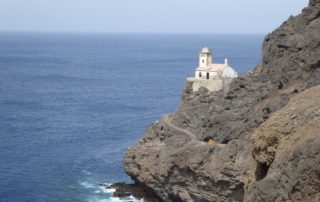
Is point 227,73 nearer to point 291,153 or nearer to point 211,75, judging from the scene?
point 211,75

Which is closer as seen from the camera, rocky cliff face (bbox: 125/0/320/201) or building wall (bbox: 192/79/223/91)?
rocky cliff face (bbox: 125/0/320/201)

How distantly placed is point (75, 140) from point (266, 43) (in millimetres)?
40656

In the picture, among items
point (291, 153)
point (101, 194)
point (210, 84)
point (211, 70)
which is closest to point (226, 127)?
point (210, 84)

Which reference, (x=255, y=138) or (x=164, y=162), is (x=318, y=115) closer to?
(x=255, y=138)

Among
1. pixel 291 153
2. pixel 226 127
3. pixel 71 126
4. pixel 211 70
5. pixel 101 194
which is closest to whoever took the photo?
pixel 291 153

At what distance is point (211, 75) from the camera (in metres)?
74.4

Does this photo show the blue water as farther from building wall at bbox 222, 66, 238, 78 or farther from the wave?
building wall at bbox 222, 66, 238, 78

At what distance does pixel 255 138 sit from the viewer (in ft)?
57.2

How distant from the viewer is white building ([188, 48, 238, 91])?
69.4 m

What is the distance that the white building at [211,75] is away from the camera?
6938 cm

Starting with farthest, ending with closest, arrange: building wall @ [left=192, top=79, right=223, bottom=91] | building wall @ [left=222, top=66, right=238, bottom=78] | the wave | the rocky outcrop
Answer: building wall @ [left=222, top=66, right=238, bottom=78]
building wall @ [left=192, top=79, right=223, bottom=91]
the wave
the rocky outcrop

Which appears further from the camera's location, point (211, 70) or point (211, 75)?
point (211, 70)

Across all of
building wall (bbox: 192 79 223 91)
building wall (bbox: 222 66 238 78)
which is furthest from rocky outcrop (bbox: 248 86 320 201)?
building wall (bbox: 222 66 238 78)

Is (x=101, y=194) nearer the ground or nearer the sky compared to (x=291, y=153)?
nearer the ground
